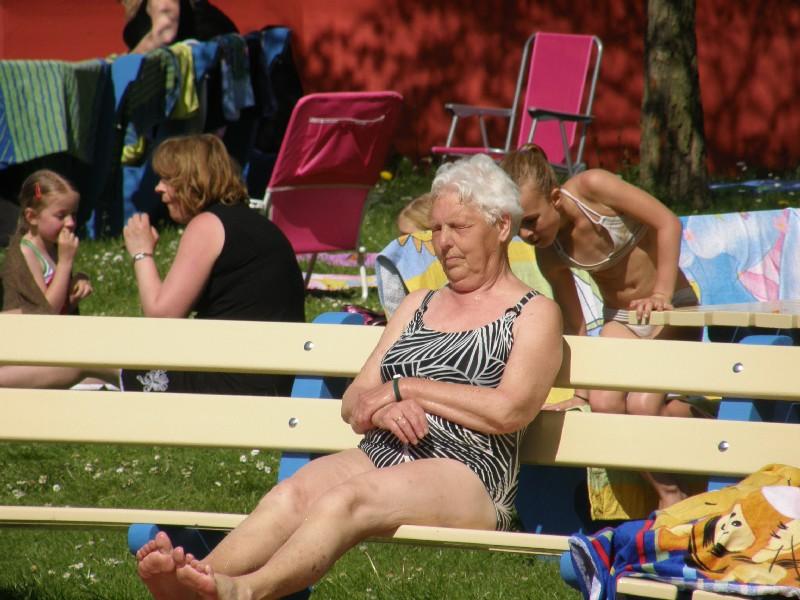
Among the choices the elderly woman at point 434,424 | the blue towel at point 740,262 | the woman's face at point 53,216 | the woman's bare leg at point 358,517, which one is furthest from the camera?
the woman's face at point 53,216

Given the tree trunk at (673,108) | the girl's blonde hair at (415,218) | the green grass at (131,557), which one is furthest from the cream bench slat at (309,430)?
Answer: the tree trunk at (673,108)

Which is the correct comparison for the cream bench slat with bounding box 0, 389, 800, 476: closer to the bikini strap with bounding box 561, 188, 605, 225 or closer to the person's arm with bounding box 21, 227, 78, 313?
the bikini strap with bounding box 561, 188, 605, 225

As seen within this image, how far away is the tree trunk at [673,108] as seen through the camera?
10.1 m

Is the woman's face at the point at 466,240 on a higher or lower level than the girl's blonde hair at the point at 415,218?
higher

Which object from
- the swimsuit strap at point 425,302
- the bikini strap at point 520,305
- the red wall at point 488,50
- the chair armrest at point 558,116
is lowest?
the red wall at point 488,50

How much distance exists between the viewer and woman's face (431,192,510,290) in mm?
3795

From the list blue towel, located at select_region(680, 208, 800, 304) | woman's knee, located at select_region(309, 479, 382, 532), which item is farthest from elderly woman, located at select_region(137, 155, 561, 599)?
blue towel, located at select_region(680, 208, 800, 304)

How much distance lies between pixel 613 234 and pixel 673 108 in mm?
5840

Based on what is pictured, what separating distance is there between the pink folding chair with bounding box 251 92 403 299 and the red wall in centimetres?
536

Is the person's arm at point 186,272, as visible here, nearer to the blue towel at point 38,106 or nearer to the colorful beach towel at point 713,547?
the colorful beach towel at point 713,547

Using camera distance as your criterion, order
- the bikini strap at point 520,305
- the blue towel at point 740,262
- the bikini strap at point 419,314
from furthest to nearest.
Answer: the blue towel at point 740,262 < the bikini strap at point 419,314 < the bikini strap at point 520,305

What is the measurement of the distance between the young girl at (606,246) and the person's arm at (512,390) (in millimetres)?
788

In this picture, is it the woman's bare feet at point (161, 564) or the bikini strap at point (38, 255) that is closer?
the woman's bare feet at point (161, 564)

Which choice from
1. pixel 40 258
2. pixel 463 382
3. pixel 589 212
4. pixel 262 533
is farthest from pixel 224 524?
pixel 40 258
